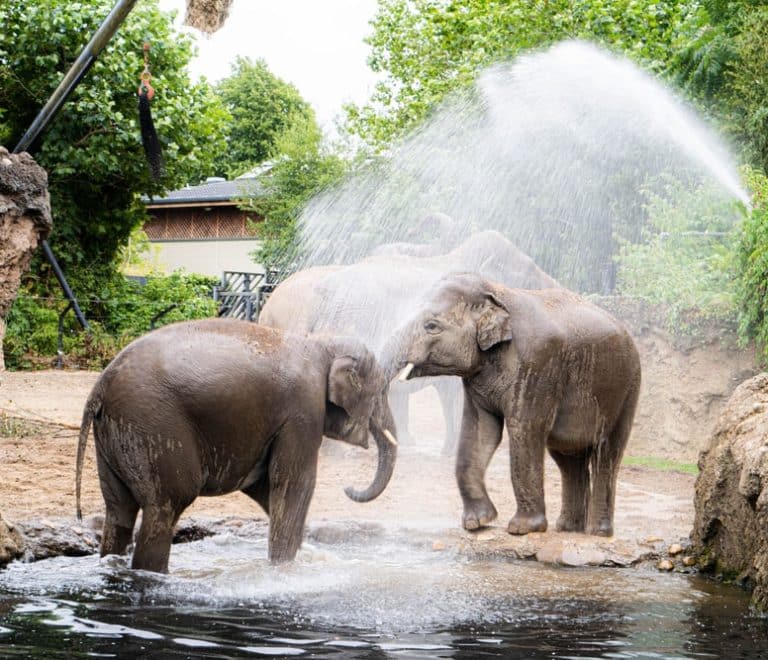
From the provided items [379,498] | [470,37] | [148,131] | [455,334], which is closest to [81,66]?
[148,131]

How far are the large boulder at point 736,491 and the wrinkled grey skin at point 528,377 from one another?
29.3 inches

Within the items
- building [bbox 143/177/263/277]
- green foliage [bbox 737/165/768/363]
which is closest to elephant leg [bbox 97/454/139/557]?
green foliage [bbox 737/165/768/363]

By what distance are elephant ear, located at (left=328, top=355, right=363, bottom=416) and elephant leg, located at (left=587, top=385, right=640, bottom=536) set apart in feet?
7.33

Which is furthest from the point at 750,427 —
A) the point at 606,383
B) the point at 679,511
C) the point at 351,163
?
the point at 351,163

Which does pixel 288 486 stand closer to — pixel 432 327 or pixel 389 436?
pixel 389 436

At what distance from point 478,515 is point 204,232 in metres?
Answer: 36.4

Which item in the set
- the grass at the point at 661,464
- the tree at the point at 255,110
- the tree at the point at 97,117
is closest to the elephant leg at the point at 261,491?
the grass at the point at 661,464

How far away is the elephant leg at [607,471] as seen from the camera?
8141 millimetres

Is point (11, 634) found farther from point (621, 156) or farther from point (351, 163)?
point (351, 163)

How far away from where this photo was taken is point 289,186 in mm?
33750

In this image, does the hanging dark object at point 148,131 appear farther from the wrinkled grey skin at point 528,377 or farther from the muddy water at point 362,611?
the muddy water at point 362,611

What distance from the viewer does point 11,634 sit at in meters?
5.21

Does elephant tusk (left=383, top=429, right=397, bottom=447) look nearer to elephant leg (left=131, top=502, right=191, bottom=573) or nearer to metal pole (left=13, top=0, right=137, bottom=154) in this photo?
elephant leg (left=131, top=502, right=191, bottom=573)

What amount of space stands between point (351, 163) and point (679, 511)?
25.1 metres
